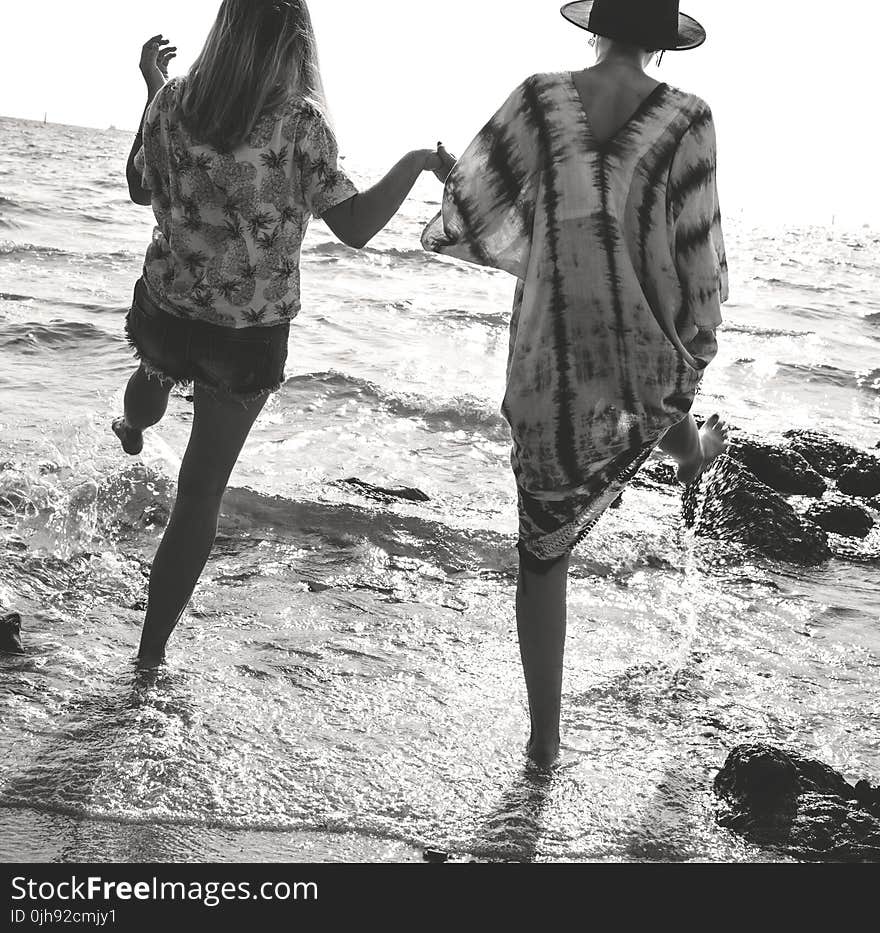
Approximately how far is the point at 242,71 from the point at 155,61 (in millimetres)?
652

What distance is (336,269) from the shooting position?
57.1ft

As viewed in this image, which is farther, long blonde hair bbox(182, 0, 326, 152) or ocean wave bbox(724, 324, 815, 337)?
ocean wave bbox(724, 324, 815, 337)

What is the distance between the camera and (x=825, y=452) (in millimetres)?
7230

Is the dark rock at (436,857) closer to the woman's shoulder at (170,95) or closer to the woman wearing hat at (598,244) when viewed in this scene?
the woman wearing hat at (598,244)

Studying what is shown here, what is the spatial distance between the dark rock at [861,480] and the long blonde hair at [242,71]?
16.6 ft

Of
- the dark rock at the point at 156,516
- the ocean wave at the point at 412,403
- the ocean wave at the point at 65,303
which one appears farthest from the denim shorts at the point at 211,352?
the ocean wave at the point at 65,303

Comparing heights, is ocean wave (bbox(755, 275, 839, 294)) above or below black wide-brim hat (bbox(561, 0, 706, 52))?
below

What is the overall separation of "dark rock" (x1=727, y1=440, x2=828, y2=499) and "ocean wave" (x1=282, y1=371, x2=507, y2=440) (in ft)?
5.80

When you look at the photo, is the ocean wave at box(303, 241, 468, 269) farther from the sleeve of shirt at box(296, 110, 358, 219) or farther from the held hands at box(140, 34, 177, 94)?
the sleeve of shirt at box(296, 110, 358, 219)

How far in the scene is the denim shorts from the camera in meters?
3.00

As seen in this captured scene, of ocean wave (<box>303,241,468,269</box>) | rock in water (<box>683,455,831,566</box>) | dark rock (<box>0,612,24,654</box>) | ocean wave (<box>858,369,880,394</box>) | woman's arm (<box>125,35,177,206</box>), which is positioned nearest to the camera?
woman's arm (<box>125,35,177,206</box>)

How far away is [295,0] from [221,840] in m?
2.27

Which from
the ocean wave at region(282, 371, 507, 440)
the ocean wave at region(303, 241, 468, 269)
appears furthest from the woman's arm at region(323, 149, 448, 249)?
the ocean wave at region(303, 241, 468, 269)

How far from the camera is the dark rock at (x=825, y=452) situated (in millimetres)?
7078
